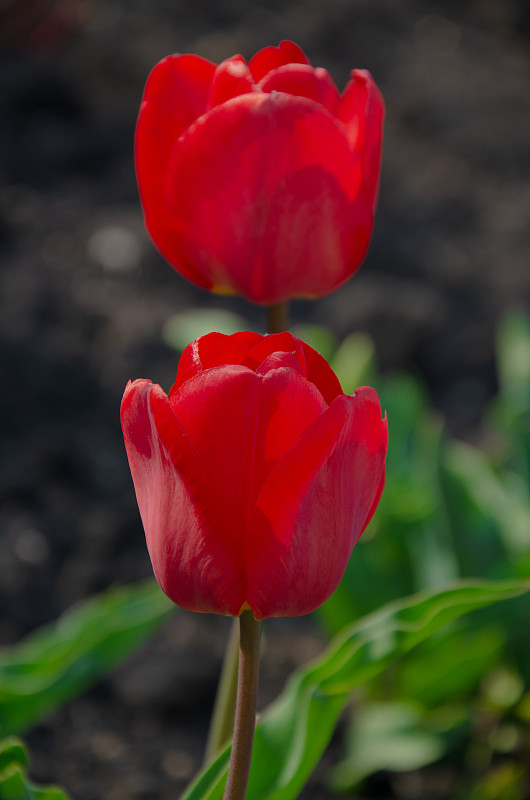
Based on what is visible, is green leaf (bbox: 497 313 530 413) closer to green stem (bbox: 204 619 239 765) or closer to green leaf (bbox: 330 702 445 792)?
green leaf (bbox: 330 702 445 792)


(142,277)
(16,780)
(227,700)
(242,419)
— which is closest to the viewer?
(242,419)

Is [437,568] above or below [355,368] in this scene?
below

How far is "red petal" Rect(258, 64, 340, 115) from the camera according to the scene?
671mm

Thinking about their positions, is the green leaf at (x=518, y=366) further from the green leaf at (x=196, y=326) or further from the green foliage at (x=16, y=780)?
the green foliage at (x=16, y=780)

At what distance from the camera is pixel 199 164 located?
0.68 m

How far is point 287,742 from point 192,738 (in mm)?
602

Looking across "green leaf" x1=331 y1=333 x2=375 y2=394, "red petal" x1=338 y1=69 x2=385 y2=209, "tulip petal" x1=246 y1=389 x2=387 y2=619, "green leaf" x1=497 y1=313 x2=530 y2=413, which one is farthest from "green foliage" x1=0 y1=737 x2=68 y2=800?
"green leaf" x1=497 y1=313 x2=530 y2=413

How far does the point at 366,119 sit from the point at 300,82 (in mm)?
55

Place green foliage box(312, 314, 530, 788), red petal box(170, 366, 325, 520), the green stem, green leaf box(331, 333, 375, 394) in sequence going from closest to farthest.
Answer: red petal box(170, 366, 325, 520), the green stem, green foliage box(312, 314, 530, 788), green leaf box(331, 333, 375, 394)

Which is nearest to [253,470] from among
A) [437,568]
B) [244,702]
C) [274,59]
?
[244,702]

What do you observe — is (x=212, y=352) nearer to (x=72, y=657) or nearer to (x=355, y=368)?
(x=72, y=657)

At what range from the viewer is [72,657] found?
912 millimetres

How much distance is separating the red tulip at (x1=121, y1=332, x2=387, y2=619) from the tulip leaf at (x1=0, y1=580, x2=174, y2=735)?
0.45 metres

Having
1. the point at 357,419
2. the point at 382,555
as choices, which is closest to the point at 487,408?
the point at 382,555
